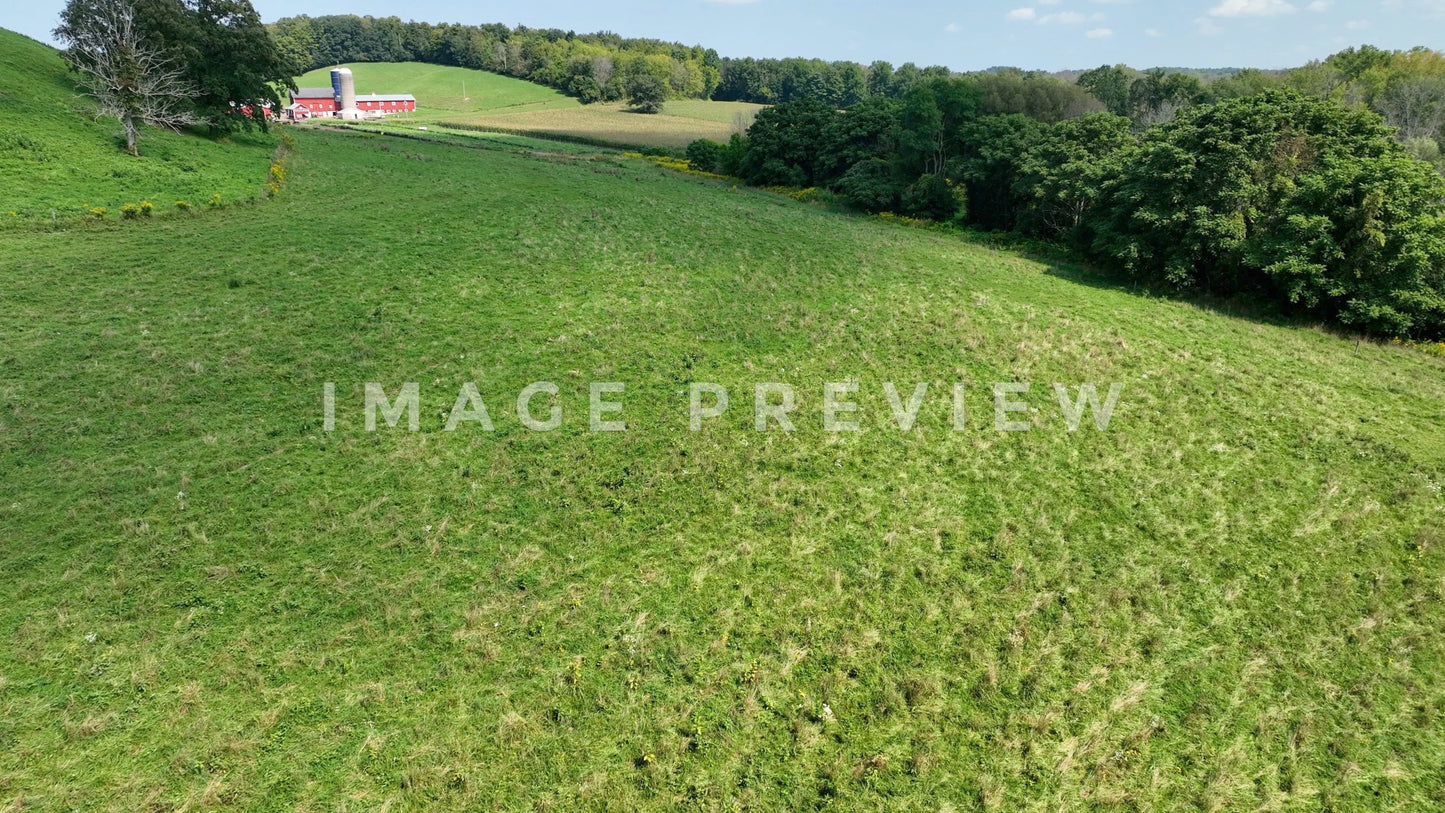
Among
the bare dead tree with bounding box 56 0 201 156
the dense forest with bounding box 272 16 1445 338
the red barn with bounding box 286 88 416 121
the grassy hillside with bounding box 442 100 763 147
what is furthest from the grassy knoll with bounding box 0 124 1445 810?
the red barn with bounding box 286 88 416 121

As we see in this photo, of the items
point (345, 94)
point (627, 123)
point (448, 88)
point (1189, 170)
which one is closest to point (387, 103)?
point (345, 94)

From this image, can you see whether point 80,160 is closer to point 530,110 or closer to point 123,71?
point 123,71

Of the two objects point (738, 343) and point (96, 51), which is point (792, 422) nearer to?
point (738, 343)

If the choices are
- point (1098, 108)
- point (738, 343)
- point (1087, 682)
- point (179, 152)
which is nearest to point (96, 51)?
point (179, 152)

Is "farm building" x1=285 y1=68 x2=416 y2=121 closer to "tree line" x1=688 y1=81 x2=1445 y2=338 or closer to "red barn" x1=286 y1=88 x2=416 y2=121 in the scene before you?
"red barn" x1=286 y1=88 x2=416 y2=121

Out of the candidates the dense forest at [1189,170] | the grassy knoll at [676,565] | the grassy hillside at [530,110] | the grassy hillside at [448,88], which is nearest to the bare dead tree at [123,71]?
the dense forest at [1189,170]

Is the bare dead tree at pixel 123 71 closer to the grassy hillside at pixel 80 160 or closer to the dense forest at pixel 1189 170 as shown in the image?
the grassy hillside at pixel 80 160
